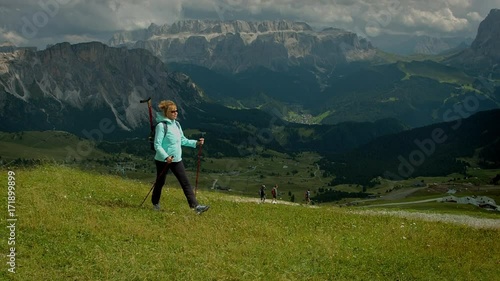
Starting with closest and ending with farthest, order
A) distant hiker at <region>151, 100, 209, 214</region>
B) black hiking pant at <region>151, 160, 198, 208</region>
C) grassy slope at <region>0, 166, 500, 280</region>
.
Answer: grassy slope at <region>0, 166, 500, 280</region> < distant hiker at <region>151, 100, 209, 214</region> < black hiking pant at <region>151, 160, 198, 208</region>

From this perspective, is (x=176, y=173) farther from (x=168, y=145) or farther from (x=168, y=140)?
(x=168, y=140)

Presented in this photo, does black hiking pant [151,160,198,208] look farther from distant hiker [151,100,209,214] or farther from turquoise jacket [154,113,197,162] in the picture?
turquoise jacket [154,113,197,162]

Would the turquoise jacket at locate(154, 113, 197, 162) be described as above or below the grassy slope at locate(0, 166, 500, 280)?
above

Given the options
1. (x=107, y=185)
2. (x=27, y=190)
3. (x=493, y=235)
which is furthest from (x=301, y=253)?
(x=107, y=185)

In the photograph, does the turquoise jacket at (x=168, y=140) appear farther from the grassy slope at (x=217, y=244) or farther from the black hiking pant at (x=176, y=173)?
the grassy slope at (x=217, y=244)

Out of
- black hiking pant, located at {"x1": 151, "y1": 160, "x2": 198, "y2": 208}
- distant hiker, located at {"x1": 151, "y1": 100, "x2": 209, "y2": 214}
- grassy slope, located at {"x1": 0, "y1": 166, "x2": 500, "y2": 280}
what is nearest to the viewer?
grassy slope, located at {"x1": 0, "y1": 166, "x2": 500, "y2": 280}

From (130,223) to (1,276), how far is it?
273 inches

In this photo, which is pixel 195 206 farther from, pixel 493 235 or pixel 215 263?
pixel 493 235

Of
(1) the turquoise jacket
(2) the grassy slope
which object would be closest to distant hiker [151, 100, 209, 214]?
(1) the turquoise jacket

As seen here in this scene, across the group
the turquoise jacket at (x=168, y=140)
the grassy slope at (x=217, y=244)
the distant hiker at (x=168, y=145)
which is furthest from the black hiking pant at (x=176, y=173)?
the grassy slope at (x=217, y=244)

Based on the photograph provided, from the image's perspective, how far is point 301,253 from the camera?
19562 mm

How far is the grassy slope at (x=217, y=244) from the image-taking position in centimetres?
1593

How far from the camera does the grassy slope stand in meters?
15.9

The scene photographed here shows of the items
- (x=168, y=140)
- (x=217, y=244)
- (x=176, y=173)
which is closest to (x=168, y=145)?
(x=168, y=140)
